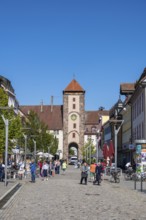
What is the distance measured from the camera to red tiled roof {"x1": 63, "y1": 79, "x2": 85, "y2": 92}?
6083 inches

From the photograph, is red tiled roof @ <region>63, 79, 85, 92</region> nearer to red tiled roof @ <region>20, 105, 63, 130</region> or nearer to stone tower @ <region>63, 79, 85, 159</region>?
stone tower @ <region>63, 79, 85, 159</region>

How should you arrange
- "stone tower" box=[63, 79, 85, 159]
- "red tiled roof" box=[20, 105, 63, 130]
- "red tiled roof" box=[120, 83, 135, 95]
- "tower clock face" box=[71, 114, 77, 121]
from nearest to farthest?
"red tiled roof" box=[120, 83, 135, 95]
"stone tower" box=[63, 79, 85, 159]
"tower clock face" box=[71, 114, 77, 121]
"red tiled roof" box=[20, 105, 63, 130]

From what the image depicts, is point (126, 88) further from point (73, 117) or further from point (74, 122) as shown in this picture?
point (73, 117)

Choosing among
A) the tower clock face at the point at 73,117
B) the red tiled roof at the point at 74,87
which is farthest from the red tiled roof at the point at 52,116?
the red tiled roof at the point at 74,87

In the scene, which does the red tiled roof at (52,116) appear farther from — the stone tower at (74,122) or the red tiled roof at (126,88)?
the red tiled roof at (126,88)

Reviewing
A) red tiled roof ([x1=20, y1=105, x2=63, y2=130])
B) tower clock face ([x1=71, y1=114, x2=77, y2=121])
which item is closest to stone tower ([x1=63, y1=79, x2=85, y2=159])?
tower clock face ([x1=71, y1=114, x2=77, y2=121])

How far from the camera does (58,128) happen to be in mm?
160875

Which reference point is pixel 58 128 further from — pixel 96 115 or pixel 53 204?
pixel 53 204

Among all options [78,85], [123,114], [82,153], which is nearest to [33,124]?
[123,114]

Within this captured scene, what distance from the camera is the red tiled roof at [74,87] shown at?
6083 inches

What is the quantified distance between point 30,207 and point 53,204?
60.7 inches

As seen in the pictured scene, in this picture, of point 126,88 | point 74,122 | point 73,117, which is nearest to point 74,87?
point 73,117

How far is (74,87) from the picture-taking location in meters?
156

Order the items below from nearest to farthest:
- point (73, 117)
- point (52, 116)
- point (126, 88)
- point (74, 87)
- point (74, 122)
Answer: point (126, 88), point (74, 122), point (73, 117), point (74, 87), point (52, 116)
